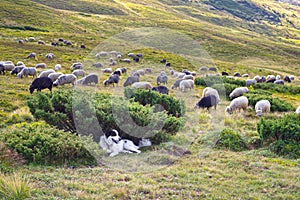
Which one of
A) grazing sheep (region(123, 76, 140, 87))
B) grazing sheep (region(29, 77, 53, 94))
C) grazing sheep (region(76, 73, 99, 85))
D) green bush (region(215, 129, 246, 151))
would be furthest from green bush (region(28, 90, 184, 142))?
grazing sheep (region(123, 76, 140, 87))

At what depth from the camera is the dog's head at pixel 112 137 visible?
11.2m

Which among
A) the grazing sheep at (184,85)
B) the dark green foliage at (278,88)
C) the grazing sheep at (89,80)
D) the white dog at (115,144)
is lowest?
the dark green foliage at (278,88)

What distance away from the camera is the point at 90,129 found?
11766 millimetres

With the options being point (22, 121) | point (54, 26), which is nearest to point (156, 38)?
point (54, 26)

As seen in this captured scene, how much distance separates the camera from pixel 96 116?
11.9 metres

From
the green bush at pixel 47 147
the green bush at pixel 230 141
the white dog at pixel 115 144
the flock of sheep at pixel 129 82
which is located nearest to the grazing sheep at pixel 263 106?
the flock of sheep at pixel 129 82

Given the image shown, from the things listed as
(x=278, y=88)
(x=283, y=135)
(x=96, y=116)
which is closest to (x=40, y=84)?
(x=96, y=116)

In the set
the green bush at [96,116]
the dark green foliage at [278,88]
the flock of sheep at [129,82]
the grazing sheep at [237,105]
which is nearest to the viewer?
the green bush at [96,116]

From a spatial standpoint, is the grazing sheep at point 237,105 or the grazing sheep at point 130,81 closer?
the grazing sheep at point 237,105

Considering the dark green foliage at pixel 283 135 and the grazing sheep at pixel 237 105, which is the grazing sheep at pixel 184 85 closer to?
the grazing sheep at pixel 237 105

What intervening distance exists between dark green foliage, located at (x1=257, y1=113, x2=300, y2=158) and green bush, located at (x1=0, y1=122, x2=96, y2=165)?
6.49 metres

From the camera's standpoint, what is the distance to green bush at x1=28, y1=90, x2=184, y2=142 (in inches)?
468

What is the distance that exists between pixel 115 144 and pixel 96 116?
149cm

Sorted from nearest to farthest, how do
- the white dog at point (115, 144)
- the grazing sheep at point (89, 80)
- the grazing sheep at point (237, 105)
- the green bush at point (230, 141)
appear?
the white dog at point (115, 144), the green bush at point (230, 141), the grazing sheep at point (237, 105), the grazing sheep at point (89, 80)
